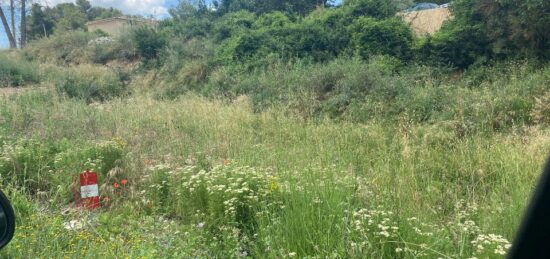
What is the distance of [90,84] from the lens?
16.1 meters

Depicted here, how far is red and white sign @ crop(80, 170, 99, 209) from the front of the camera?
15.8ft

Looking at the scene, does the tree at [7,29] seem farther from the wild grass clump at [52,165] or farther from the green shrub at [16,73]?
the wild grass clump at [52,165]

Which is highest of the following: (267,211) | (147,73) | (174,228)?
(147,73)

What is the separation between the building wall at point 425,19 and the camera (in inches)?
577

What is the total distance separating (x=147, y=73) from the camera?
18125 mm

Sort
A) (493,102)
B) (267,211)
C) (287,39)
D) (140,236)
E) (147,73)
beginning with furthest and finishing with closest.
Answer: (147,73) → (287,39) → (493,102) → (140,236) → (267,211)

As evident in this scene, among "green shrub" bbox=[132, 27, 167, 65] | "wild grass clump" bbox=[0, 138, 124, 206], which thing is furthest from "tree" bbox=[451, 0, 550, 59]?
"green shrub" bbox=[132, 27, 167, 65]

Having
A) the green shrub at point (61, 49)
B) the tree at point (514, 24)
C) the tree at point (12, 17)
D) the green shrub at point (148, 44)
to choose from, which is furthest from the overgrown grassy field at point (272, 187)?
the tree at point (12, 17)

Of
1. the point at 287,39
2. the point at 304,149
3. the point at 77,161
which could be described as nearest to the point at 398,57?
the point at 287,39

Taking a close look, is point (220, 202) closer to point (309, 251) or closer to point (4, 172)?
point (309, 251)

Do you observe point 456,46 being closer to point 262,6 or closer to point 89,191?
point 89,191

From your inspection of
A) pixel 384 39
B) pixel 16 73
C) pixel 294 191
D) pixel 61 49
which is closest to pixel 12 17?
pixel 61 49

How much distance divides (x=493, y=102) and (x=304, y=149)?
4.30m

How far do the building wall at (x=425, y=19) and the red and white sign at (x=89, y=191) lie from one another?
40.9 feet
